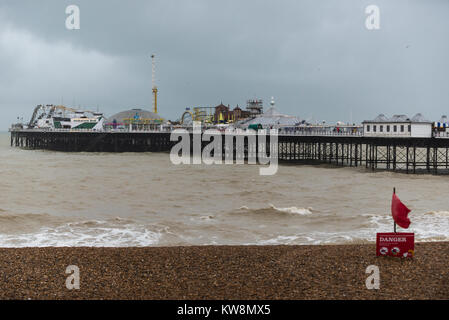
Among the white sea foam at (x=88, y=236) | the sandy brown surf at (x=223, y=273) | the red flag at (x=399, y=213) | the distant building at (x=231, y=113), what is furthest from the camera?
the distant building at (x=231, y=113)

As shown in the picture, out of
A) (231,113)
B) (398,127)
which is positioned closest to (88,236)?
(398,127)

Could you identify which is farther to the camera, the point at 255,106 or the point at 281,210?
the point at 255,106

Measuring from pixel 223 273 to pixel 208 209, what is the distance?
13479mm

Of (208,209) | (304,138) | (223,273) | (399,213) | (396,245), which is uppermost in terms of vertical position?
(304,138)

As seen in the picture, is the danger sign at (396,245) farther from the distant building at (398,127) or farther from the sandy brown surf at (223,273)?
the distant building at (398,127)

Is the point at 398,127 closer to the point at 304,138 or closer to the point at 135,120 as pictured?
the point at 304,138

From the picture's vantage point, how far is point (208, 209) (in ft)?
79.1

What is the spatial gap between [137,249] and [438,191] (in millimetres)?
24661

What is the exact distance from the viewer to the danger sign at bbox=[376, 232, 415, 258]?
1162 cm

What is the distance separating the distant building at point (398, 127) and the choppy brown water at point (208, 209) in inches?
331

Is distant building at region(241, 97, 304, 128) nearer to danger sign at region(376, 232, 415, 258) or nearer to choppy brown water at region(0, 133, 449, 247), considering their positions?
choppy brown water at region(0, 133, 449, 247)

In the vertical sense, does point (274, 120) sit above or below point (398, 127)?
above

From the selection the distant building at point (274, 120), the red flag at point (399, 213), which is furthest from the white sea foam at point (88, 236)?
the distant building at point (274, 120)

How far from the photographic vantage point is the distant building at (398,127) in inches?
1868
